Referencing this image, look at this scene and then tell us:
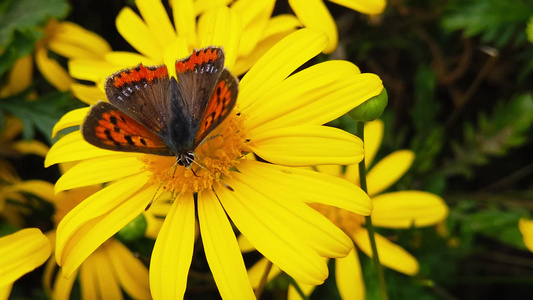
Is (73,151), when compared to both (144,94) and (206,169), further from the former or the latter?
(206,169)

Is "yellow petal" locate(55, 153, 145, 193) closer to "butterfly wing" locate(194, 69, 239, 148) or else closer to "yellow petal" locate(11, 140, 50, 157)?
"butterfly wing" locate(194, 69, 239, 148)

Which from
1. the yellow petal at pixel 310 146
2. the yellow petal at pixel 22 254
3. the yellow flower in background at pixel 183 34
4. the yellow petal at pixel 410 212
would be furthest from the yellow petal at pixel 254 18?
the yellow petal at pixel 22 254

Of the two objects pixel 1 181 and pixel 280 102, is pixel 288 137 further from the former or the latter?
pixel 1 181

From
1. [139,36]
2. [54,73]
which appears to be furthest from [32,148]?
[139,36]

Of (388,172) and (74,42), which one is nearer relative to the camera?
(388,172)

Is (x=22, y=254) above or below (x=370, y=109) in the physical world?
below
